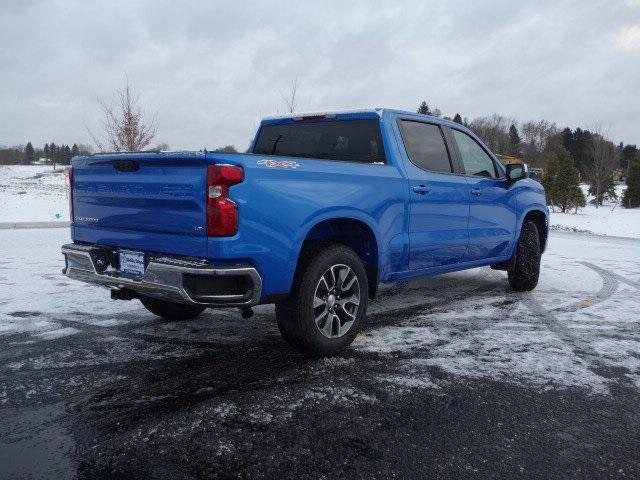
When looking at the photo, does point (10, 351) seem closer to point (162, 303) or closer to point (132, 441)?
point (162, 303)

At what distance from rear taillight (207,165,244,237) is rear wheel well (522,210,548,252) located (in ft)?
15.1

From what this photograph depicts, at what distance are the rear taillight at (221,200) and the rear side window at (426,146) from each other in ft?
6.62

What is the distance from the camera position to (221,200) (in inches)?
123

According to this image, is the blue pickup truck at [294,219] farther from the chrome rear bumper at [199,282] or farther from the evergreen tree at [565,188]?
the evergreen tree at [565,188]

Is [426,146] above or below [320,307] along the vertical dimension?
above

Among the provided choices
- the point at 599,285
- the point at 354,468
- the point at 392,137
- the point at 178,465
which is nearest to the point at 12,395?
the point at 178,465

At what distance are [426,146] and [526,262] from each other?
2329mm

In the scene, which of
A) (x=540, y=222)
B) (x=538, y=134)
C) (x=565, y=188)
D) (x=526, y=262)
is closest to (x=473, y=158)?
(x=526, y=262)

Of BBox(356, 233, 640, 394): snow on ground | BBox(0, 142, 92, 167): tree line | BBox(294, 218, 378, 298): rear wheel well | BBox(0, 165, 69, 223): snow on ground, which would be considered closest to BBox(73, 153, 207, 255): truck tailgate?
BBox(294, 218, 378, 298): rear wheel well

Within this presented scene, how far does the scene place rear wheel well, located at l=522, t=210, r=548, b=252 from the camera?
21.8ft

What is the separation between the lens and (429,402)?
122 inches

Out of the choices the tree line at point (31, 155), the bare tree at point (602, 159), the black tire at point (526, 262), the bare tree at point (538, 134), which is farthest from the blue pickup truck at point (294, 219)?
the tree line at point (31, 155)

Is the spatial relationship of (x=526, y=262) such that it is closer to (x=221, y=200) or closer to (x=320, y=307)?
(x=320, y=307)

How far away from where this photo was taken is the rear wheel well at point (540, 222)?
21.8 ft
